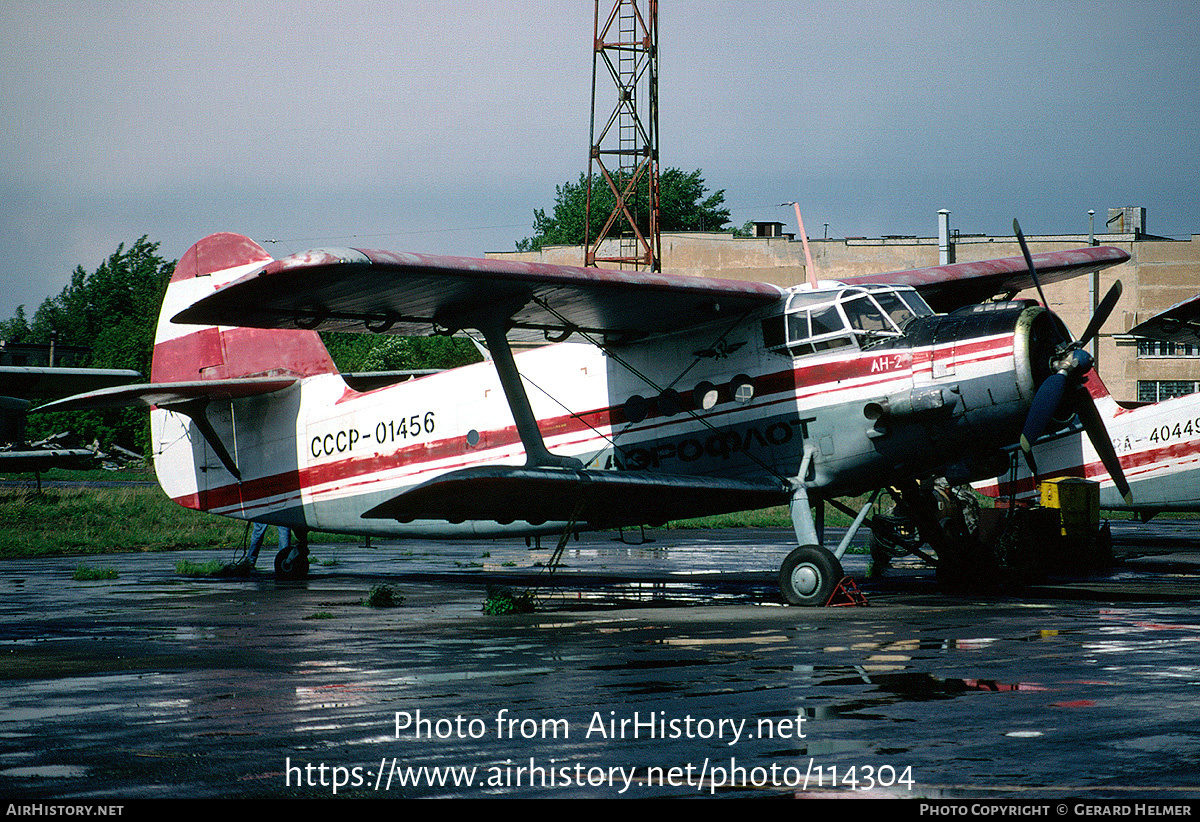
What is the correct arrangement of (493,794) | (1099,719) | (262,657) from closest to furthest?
(493,794) < (1099,719) < (262,657)

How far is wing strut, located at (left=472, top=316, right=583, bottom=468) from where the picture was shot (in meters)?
14.1

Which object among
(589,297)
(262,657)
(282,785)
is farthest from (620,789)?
(589,297)

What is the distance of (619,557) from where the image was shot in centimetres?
2386

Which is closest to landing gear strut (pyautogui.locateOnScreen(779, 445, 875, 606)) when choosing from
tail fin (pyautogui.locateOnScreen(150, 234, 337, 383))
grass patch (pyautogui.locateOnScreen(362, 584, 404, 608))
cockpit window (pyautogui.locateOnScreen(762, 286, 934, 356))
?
cockpit window (pyautogui.locateOnScreen(762, 286, 934, 356))

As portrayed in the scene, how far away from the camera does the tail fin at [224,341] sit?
19.2 m

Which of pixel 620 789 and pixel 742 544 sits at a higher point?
pixel 620 789

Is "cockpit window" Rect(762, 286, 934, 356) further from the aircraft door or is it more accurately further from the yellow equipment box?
the yellow equipment box

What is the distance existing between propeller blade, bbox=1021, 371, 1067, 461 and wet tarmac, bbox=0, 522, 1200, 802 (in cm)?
192

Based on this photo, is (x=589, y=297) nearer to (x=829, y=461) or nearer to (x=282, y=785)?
(x=829, y=461)

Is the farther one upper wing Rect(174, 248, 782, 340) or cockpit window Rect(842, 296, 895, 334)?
cockpit window Rect(842, 296, 895, 334)

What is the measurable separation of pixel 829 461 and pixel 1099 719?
7607 millimetres

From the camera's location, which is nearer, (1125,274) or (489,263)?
(489,263)

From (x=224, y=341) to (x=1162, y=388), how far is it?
56.2 metres

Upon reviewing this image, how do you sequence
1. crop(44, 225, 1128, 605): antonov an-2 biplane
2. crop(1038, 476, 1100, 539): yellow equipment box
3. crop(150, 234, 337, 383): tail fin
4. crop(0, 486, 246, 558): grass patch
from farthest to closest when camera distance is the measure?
crop(0, 486, 246, 558): grass patch → crop(1038, 476, 1100, 539): yellow equipment box → crop(150, 234, 337, 383): tail fin → crop(44, 225, 1128, 605): antonov an-2 biplane
